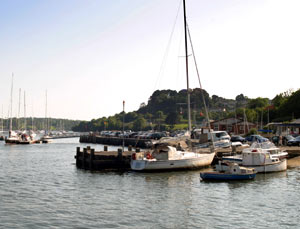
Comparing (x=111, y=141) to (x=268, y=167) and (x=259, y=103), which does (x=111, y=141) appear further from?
(x=268, y=167)

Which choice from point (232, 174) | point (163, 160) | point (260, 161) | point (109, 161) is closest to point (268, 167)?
point (260, 161)

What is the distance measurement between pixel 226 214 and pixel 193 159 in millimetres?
18269

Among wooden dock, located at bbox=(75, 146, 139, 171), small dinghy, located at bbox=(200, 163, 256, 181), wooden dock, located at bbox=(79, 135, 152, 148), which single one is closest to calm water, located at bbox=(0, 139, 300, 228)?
small dinghy, located at bbox=(200, 163, 256, 181)

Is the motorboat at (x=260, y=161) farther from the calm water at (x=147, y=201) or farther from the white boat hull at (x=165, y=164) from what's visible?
the white boat hull at (x=165, y=164)

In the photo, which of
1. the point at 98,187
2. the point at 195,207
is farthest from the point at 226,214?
A: the point at 98,187

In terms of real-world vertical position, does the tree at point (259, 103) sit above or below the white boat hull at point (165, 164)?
above

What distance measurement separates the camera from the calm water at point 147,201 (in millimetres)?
22844

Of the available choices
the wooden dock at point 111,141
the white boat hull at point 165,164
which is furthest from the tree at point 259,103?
the white boat hull at point 165,164

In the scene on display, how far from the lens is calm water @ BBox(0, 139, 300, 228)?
22844mm

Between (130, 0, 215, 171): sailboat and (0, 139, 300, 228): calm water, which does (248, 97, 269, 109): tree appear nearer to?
(0, 139, 300, 228): calm water

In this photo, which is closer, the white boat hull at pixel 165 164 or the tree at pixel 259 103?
the white boat hull at pixel 165 164

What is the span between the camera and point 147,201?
28.2m

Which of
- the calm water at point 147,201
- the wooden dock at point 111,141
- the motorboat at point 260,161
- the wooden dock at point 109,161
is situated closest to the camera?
the calm water at point 147,201

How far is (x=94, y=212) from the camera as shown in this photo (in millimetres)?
25156
